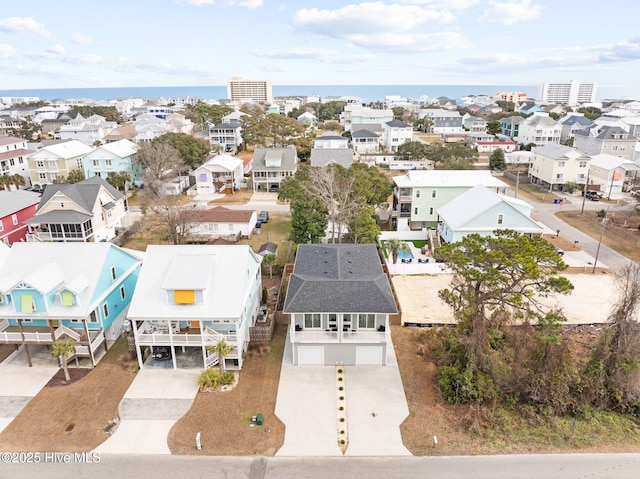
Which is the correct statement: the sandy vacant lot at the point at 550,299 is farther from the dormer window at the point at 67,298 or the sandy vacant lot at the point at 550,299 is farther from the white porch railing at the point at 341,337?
the dormer window at the point at 67,298

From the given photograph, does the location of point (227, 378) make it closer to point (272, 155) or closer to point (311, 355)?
point (311, 355)

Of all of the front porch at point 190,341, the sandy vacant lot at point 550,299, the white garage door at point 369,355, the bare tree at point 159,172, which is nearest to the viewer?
the front porch at point 190,341

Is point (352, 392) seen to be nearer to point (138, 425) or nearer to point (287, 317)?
point (287, 317)

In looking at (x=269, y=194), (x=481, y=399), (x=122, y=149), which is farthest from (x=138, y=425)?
(x=122, y=149)

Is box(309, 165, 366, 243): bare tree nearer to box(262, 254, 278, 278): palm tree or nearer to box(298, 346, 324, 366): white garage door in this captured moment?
box(262, 254, 278, 278): palm tree

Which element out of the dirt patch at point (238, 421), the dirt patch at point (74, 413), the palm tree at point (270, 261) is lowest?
the dirt patch at point (74, 413)

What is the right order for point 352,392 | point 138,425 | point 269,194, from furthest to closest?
point 269,194 < point 352,392 < point 138,425

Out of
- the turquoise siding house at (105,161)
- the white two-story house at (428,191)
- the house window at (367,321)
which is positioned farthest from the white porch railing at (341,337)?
the turquoise siding house at (105,161)
